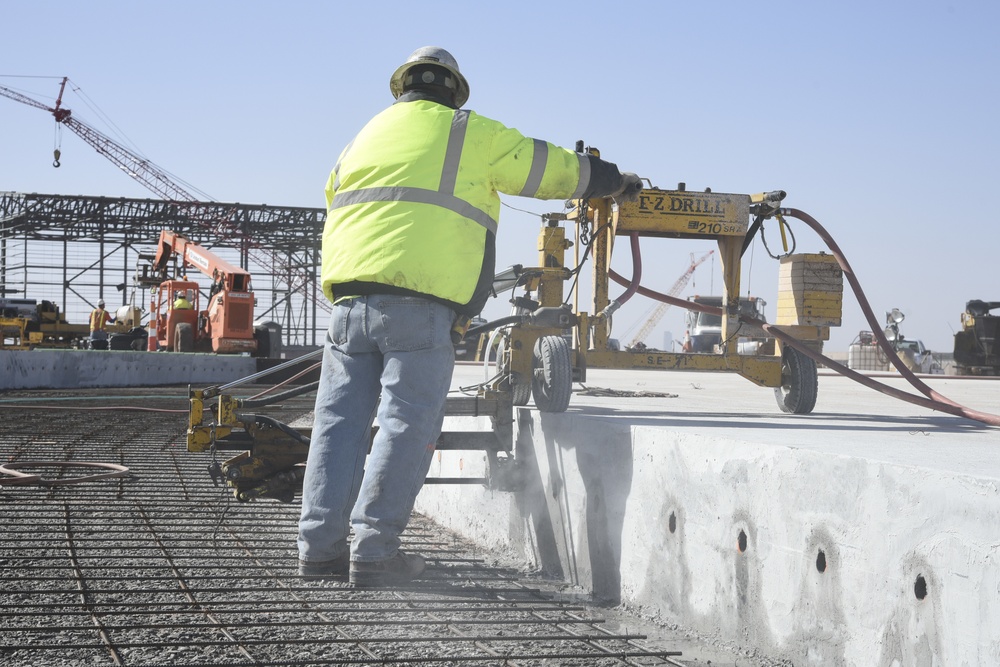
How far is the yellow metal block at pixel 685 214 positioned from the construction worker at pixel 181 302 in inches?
735

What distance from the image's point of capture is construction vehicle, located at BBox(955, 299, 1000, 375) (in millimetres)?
23812

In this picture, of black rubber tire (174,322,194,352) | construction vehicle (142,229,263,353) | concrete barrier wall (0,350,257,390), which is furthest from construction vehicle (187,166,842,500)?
black rubber tire (174,322,194,352)

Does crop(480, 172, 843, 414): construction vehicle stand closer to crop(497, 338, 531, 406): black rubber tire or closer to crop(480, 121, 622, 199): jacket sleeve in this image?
crop(497, 338, 531, 406): black rubber tire

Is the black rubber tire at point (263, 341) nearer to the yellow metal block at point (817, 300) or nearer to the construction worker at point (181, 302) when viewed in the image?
the construction worker at point (181, 302)

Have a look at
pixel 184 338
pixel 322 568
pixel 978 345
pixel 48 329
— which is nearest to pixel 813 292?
pixel 322 568

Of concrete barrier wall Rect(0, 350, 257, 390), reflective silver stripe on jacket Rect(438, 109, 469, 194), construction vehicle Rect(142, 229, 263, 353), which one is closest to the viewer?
reflective silver stripe on jacket Rect(438, 109, 469, 194)

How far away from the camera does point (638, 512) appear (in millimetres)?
3494

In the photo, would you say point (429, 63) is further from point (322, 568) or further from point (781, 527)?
point (781, 527)

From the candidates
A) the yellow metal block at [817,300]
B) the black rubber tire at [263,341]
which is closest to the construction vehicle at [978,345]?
the black rubber tire at [263,341]

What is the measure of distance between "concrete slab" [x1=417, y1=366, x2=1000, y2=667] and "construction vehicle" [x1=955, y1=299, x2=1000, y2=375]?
21449mm

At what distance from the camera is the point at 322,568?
372cm

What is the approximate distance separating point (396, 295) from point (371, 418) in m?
0.54

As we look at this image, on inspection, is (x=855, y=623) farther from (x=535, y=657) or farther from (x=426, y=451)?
(x=426, y=451)

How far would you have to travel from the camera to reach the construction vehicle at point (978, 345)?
78.1 feet
